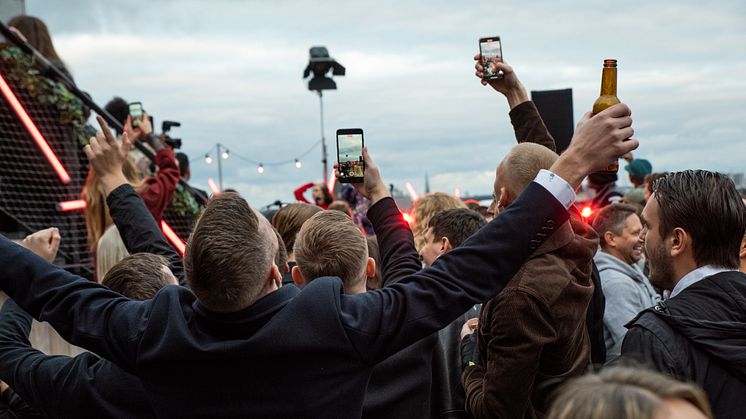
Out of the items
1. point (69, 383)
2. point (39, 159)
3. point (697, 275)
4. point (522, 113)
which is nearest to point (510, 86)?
point (522, 113)

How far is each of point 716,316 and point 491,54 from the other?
153cm

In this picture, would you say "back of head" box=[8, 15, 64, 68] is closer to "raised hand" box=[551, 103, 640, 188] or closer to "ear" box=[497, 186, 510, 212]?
"ear" box=[497, 186, 510, 212]

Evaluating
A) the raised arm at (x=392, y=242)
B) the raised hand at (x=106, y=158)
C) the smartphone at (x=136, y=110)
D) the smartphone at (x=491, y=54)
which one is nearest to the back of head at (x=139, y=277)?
the raised hand at (x=106, y=158)

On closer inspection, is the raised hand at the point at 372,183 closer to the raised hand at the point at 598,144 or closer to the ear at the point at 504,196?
the ear at the point at 504,196

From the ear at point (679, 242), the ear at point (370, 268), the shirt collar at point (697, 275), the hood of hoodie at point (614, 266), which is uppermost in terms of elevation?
the ear at point (679, 242)

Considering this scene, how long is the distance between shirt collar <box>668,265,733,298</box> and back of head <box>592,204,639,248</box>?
233cm

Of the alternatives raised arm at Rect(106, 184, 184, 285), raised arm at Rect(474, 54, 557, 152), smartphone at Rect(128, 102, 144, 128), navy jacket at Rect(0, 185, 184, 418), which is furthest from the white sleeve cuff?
smartphone at Rect(128, 102, 144, 128)

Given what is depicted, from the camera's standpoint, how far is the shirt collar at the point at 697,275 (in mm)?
2656

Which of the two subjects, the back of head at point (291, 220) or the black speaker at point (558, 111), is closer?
the black speaker at point (558, 111)

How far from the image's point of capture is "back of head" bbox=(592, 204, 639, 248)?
197 inches

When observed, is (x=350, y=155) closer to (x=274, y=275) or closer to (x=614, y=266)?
(x=274, y=275)

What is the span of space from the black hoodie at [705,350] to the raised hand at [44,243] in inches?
81.4

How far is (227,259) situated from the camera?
2.08 metres

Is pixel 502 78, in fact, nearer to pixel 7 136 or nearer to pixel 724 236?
pixel 724 236
